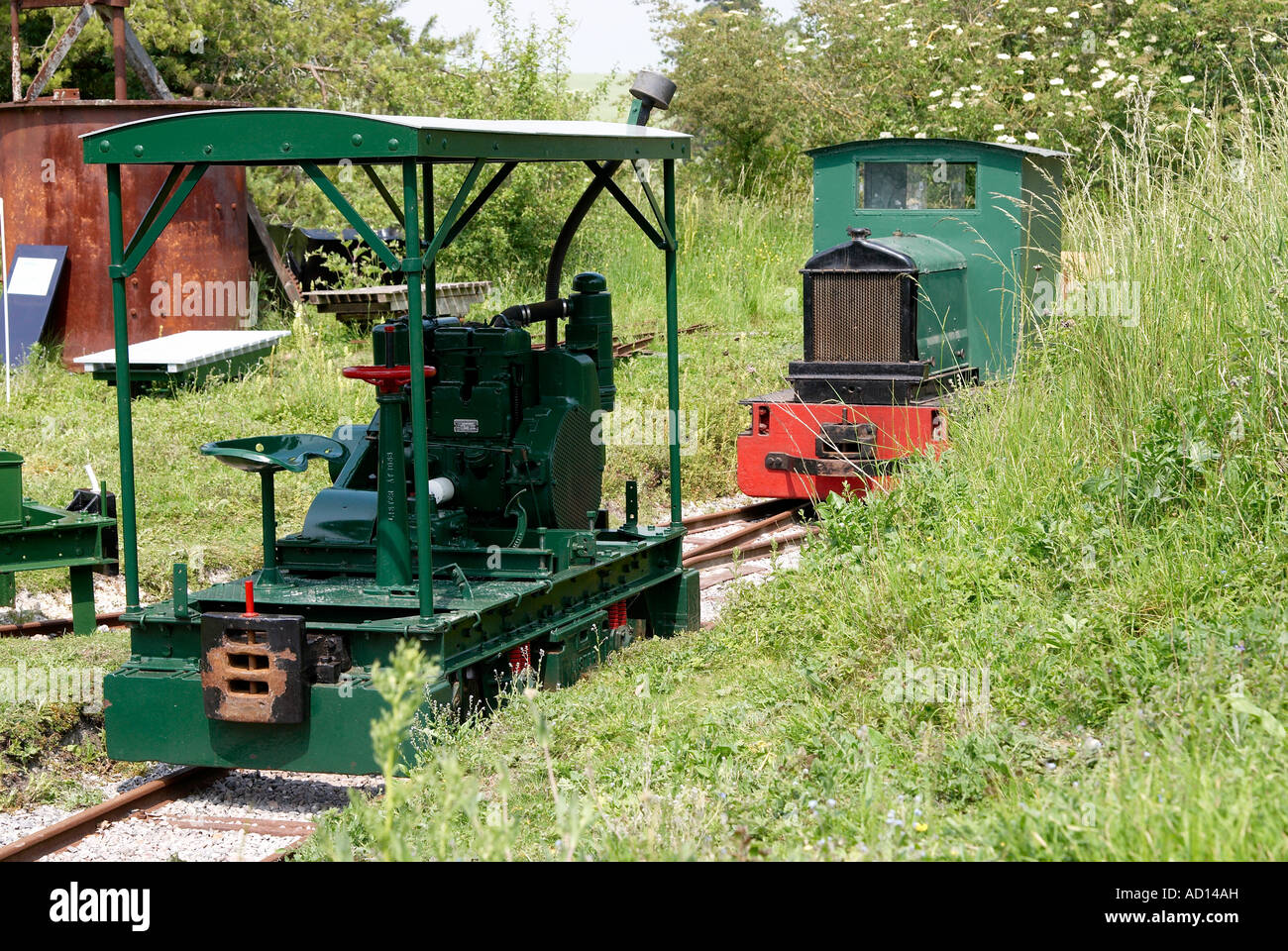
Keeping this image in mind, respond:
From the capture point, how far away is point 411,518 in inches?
268

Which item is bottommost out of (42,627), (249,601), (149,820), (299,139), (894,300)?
(149,820)

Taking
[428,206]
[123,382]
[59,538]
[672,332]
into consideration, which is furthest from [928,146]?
[123,382]

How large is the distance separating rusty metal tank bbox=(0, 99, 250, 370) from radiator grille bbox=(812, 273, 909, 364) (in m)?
6.70

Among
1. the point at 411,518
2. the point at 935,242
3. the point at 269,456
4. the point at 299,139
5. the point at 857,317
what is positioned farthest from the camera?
the point at 935,242

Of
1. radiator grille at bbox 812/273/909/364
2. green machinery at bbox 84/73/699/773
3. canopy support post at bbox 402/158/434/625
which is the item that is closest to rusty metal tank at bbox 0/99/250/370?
radiator grille at bbox 812/273/909/364

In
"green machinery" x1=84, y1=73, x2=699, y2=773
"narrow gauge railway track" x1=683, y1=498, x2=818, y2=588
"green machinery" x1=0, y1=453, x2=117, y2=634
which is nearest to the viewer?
"green machinery" x1=84, y1=73, x2=699, y2=773

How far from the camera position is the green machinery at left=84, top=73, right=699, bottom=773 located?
5582mm

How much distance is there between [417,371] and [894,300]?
579 centimetres

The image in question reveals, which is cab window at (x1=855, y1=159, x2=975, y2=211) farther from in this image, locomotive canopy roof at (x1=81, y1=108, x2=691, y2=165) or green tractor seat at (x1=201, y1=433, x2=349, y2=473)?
green tractor seat at (x1=201, y1=433, x2=349, y2=473)

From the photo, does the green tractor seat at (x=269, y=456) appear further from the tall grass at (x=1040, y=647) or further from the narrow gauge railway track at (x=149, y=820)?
the tall grass at (x=1040, y=647)

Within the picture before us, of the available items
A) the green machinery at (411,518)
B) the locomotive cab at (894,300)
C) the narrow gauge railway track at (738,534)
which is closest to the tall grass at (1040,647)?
the green machinery at (411,518)

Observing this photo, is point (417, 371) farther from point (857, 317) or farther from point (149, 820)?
point (857, 317)

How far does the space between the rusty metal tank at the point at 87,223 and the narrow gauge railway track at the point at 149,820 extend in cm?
890
